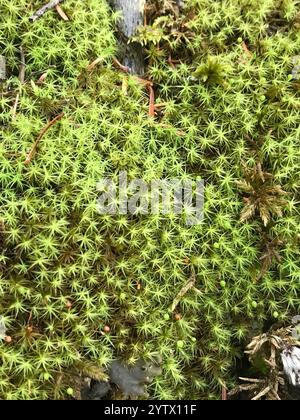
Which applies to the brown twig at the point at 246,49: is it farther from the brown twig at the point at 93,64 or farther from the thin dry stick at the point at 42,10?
the thin dry stick at the point at 42,10

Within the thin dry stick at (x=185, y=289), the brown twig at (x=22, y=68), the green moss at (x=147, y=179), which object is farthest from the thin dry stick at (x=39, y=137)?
the thin dry stick at (x=185, y=289)

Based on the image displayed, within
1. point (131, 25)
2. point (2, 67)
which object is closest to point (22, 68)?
point (2, 67)

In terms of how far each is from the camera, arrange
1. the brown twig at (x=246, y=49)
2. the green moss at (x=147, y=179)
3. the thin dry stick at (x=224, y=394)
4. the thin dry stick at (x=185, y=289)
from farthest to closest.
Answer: the brown twig at (x=246, y=49) < the thin dry stick at (x=224, y=394) < the thin dry stick at (x=185, y=289) < the green moss at (x=147, y=179)

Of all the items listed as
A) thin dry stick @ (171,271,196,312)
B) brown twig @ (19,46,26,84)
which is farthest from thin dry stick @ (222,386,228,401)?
brown twig @ (19,46,26,84)

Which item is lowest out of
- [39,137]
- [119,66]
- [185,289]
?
[185,289]

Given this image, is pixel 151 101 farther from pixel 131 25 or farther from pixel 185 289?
pixel 185 289

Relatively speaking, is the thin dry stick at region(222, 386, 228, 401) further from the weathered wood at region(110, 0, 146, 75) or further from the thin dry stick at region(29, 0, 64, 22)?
the thin dry stick at region(29, 0, 64, 22)
